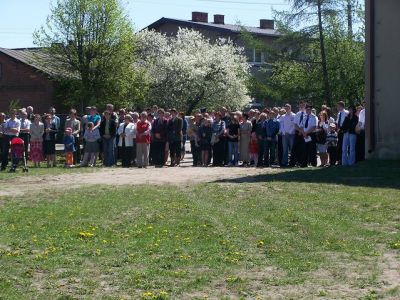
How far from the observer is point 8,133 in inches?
1022

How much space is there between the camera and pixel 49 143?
89.9ft

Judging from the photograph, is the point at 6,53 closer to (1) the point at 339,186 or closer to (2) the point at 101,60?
(2) the point at 101,60

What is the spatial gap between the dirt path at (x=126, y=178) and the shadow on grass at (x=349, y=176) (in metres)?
0.93

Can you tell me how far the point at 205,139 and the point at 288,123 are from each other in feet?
9.29

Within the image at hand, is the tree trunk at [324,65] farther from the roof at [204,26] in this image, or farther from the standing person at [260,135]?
the standing person at [260,135]

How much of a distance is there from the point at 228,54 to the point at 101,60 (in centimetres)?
1553

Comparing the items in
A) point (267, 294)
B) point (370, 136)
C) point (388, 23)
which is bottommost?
point (267, 294)

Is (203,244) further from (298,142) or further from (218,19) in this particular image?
(218,19)

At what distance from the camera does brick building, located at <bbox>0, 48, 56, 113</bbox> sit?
57656 mm

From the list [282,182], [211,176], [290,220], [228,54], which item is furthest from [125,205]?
[228,54]

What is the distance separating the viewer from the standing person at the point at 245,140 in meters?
26.1

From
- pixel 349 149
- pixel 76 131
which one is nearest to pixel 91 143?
pixel 76 131

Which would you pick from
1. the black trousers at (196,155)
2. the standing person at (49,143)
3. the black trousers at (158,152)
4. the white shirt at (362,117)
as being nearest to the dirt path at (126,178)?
the black trousers at (158,152)

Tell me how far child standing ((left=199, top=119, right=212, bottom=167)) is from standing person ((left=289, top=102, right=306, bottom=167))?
2.90 m
